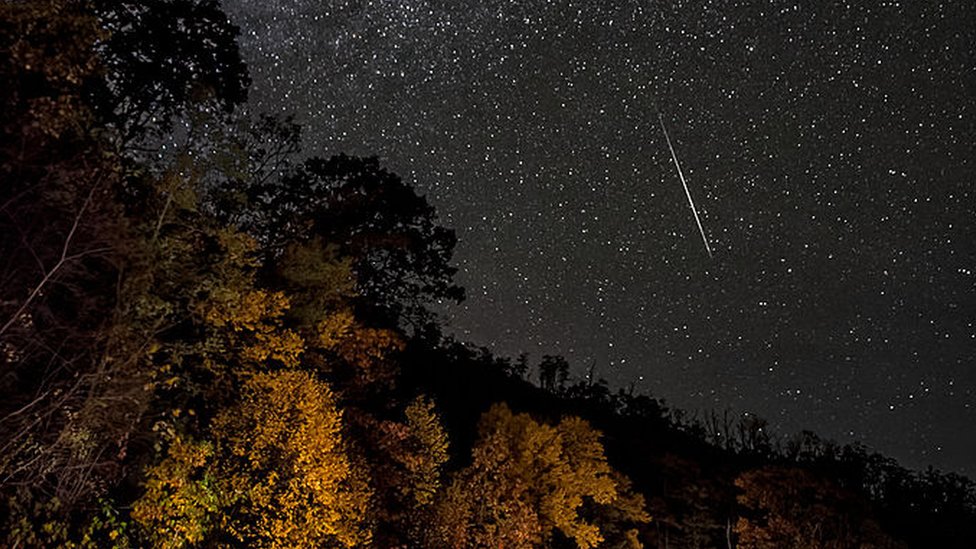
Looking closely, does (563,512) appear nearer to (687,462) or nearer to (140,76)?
(687,462)

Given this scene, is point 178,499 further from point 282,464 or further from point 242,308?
point 242,308

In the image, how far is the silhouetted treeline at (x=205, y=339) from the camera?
12.8 meters

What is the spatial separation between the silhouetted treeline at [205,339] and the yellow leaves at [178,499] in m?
0.07

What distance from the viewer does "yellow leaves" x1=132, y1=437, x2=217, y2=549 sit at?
1667 cm

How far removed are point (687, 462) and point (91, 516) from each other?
46256mm

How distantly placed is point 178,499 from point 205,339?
378 cm

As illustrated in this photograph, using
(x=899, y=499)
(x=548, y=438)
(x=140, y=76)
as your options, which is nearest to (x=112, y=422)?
(x=140, y=76)

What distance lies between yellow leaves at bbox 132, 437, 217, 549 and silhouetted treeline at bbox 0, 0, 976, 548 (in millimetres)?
67

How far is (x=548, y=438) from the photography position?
35656mm

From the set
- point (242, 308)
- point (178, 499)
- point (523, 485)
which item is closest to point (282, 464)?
point (178, 499)

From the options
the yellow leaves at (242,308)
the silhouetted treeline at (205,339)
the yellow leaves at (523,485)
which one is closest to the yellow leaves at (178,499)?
the silhouetted treeline at (205,339)

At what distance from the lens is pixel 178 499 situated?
57.2ft

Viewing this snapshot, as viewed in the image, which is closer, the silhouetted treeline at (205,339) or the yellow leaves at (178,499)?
the silhouetted treeline at (205,339)

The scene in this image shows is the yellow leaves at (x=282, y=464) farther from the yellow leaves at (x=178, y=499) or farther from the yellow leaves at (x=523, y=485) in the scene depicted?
the yellow leaves at (x=523, y=485)
